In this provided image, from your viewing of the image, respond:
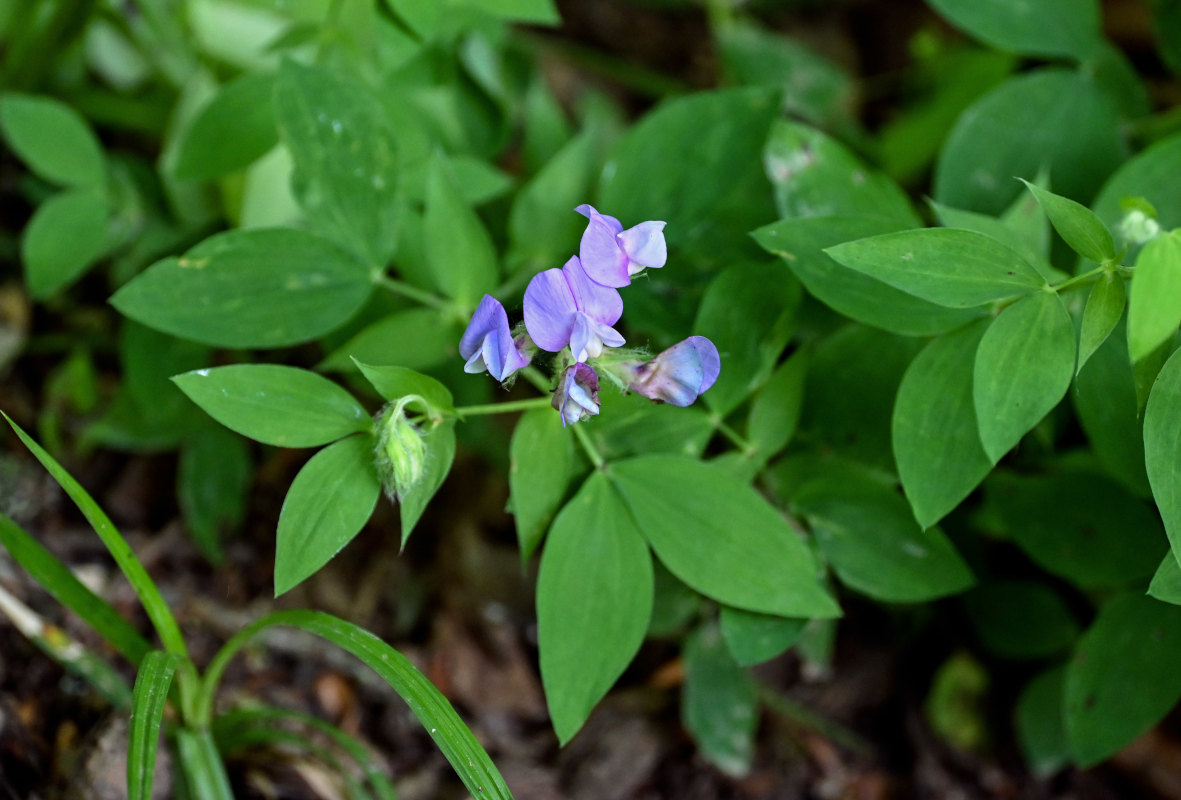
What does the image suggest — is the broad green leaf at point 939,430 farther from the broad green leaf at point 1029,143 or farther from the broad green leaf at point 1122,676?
the broad green leaf at point 1029,143

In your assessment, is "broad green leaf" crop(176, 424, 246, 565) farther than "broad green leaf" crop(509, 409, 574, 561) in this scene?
Yes

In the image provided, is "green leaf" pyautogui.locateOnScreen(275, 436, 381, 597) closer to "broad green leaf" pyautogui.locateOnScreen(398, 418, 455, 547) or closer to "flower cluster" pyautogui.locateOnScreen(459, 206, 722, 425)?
"broad green leaf" pyautogui.locateOnScreen(398, 418, 455, 547)

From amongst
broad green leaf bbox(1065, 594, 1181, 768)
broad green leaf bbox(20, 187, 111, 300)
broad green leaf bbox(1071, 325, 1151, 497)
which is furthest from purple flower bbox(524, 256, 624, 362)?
broad green leaf bbox(20, 187, 111, 300)

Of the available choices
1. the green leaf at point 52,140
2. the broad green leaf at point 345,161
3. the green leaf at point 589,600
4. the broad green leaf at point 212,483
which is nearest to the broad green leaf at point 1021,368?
the green leaf at point 589,600

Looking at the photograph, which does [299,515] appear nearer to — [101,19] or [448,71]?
[448,71]

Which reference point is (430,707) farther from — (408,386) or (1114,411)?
(1114,411)

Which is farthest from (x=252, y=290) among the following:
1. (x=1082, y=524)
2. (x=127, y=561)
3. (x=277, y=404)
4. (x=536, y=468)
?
(x=1082, y=524)
